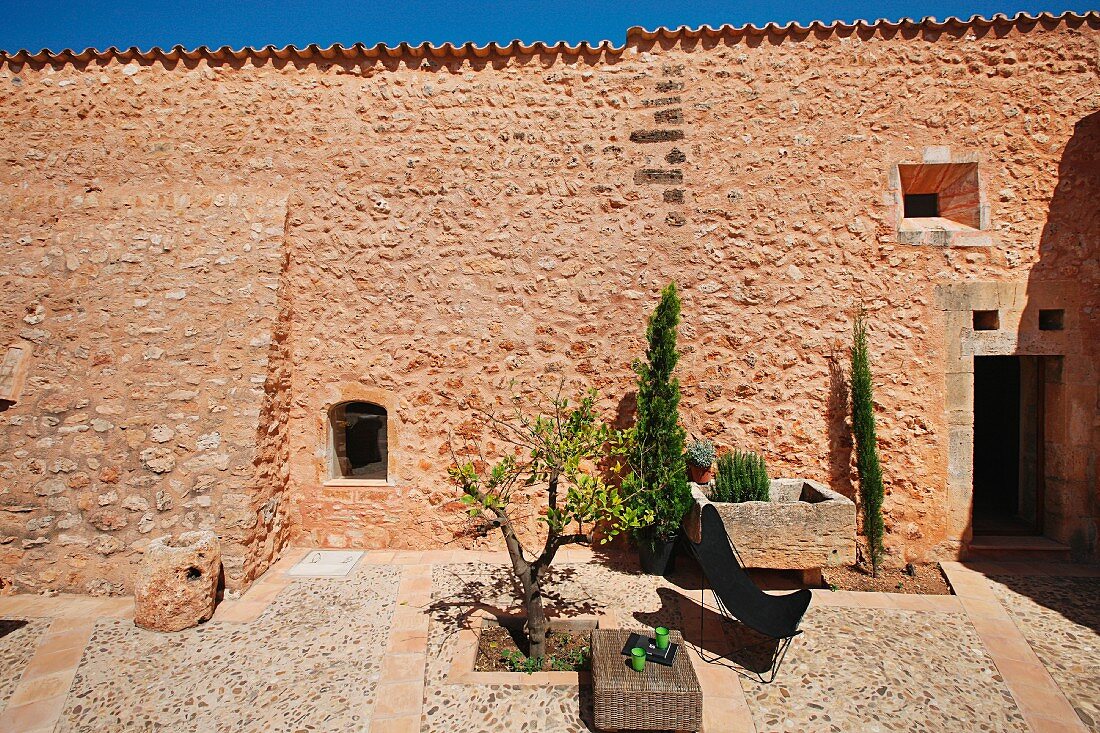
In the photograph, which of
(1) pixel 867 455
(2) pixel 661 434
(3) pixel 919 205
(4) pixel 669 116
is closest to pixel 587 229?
(4) pixel 669 116

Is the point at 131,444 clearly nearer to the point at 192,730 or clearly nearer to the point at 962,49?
the point at 192,730

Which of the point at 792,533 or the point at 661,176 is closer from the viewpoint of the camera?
the point at 792,533

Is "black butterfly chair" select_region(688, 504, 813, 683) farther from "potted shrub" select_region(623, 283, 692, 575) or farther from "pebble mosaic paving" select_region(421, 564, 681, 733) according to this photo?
"potted shrub" select_region(623, 283, 692, 575)

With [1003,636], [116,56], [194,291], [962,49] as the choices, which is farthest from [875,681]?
[116,56]

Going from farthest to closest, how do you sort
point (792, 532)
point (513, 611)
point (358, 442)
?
1. point (358, 442)
2. point (792, 532)
3. point (513, 611)

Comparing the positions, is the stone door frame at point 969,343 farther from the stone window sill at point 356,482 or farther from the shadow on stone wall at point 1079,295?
the stone window sill at point 356,482

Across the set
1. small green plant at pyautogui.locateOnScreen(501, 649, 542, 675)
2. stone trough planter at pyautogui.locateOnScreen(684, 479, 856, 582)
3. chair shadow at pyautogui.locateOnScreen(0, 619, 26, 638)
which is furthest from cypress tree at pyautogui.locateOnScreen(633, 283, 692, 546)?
chair shadow at pyautogui.locateOnScreen(0, 619, 26, 638)

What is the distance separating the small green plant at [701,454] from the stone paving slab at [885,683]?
1645 mm

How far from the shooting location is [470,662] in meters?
3.89

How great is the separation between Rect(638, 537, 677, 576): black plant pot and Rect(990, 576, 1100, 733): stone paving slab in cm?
287

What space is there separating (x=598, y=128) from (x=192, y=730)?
6.28 m

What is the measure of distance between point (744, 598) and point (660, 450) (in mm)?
1638

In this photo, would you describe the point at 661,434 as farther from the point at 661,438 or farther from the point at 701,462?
the point at 701,462

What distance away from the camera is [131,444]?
5.08 meters
